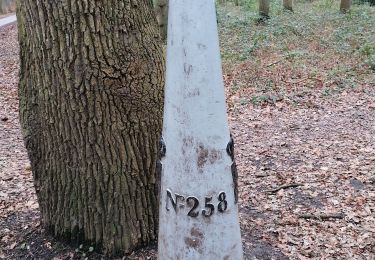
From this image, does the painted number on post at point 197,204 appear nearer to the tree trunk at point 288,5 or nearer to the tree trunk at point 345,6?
the tree trunk at point 345,6

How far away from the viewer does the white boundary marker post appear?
2.16 m

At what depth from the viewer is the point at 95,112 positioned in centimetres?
327

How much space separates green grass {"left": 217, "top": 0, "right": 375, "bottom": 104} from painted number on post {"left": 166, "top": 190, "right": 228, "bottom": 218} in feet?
22.7

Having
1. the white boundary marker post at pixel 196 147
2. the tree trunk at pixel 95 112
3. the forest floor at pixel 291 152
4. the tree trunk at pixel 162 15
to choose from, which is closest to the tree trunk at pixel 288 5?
the forest floor at pixel 291 152

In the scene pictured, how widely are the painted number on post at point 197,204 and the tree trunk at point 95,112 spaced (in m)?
1.18

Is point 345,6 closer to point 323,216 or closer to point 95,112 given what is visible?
point 323,216

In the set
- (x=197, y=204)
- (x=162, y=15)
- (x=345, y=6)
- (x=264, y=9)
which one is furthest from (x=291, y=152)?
(x=345, y=6)

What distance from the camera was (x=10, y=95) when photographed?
10.9 meters

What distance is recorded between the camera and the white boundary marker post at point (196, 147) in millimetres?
2156

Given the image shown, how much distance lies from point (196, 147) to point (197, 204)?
0.29 metres

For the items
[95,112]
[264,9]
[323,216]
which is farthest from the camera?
[264,9]

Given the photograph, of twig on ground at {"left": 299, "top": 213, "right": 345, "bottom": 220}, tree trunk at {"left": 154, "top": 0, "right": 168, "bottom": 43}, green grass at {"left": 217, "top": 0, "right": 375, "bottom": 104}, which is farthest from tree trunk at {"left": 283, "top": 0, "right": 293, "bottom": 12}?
twig on ground at {"left": 299, "top": 213, "right": 345, "bottom": 220}

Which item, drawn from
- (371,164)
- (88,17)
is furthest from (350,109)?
(88,17)

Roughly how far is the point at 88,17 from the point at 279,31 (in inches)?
514
